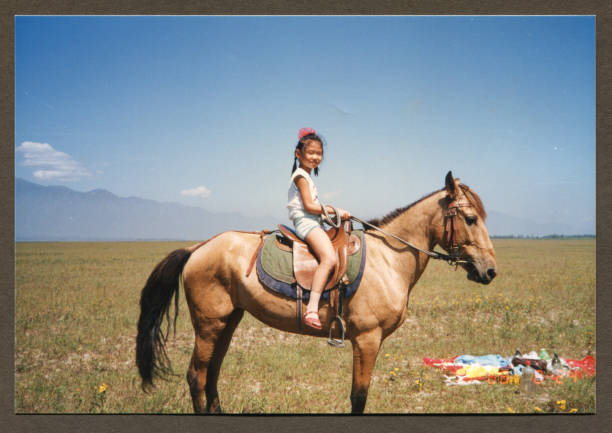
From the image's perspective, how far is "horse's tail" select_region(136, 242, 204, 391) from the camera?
11.2ft

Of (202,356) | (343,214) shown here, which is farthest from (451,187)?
(202,356)

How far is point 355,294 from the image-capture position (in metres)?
3.11

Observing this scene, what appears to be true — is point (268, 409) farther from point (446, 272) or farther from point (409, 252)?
point (446, 272)

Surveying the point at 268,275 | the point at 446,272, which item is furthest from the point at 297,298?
the point at 446,272

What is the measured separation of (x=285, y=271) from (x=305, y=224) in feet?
1.52

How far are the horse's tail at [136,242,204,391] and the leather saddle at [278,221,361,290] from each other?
120 centimetres

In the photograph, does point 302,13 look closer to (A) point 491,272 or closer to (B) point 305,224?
(B) point 305,224

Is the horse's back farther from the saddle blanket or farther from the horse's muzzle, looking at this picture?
the horse's muzzle

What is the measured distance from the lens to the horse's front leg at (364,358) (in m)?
3.01

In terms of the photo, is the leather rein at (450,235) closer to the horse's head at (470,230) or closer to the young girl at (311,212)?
the horse's head at (470,230)

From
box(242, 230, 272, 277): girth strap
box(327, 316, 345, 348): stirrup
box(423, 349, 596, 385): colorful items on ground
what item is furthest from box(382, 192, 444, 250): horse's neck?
box(423, 349, 596, 385): colorful items on ground

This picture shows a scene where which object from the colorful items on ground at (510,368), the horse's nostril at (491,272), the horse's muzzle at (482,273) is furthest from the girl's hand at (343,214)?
the colorful items on ground at (510,368)

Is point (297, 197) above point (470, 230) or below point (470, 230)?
above

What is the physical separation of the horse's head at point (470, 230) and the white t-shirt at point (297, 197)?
1179 millimetres
